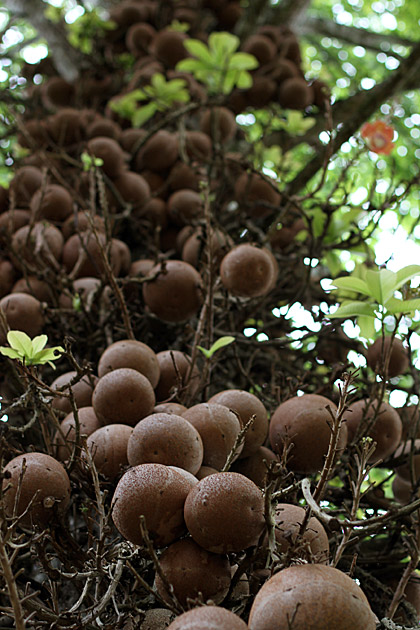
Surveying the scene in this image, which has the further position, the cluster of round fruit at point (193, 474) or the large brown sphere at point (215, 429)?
the large brown sphere at point (215, 429)

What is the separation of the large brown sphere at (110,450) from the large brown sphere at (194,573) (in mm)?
238

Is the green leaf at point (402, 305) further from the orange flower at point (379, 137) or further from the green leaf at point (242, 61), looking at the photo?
the green leaf at point (242, 61)

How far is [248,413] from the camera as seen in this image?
1149 mm

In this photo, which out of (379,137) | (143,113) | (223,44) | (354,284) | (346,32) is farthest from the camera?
(346,32)

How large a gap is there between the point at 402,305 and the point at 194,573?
0.64 meters

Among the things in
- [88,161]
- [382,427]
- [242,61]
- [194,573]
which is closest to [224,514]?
[194,573]

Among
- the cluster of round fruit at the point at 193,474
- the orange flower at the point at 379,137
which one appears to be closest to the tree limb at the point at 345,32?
the orange flower at the point at 379,137

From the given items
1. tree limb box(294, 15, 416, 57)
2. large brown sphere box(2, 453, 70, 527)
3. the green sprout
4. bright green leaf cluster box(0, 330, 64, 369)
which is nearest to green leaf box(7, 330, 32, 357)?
bright green leaf cluster box(0, 330, 64, 369)

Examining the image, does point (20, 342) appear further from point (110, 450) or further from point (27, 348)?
point (110, 450)

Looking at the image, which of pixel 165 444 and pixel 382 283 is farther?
pixel 382 283

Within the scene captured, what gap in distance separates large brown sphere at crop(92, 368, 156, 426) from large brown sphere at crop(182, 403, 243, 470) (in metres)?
0.10

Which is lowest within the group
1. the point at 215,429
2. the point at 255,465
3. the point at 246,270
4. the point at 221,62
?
the point at 255,465

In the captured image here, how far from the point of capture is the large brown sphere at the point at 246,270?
4.68ft

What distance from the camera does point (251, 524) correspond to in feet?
2.73
